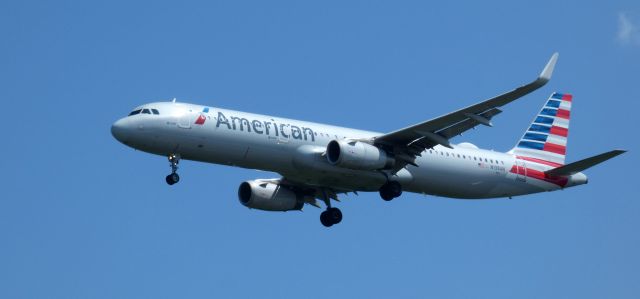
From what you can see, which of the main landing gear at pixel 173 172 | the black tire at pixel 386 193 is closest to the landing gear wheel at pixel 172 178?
the main landing gear at pixel 173 172

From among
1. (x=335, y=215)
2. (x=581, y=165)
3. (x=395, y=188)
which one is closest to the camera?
(x=395, y=188)

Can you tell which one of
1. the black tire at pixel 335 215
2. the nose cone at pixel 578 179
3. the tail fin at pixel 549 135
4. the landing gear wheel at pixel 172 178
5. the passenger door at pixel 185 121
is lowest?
the landing gear wheel at pixel 172 178

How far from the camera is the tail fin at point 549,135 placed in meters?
62.6

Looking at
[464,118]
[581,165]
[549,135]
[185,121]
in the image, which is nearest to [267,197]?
[185,121]

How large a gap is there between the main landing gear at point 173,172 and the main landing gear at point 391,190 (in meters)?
9.33

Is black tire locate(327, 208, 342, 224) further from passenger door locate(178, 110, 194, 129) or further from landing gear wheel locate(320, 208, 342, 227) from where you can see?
passenger door locate(178, 110, 194, 129)

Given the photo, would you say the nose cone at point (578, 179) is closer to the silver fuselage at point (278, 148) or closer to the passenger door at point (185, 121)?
the silver fuselage at point (278, 148)

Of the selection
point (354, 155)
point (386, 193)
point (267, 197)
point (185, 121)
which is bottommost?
point (386, 193)

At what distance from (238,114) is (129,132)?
4671mm

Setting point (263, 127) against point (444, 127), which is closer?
point (263, 127)

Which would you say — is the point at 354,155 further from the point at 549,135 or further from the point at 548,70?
the point at 549,135

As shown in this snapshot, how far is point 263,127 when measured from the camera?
53.8m

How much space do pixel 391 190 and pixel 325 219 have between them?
5.56 metres

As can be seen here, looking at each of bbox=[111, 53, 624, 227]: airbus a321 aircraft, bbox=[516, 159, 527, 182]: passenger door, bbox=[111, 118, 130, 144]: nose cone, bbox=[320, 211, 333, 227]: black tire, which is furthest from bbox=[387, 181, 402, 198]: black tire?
bbox=[111, 118, 130, 144]: nose cone
